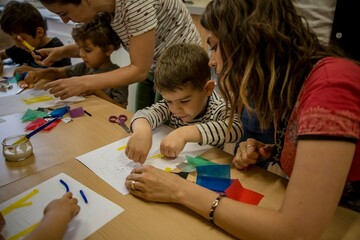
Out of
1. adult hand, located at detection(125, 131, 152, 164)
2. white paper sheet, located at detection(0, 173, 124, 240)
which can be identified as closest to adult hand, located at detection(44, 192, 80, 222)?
white paper sheet, located at detection(0, 173, 124, 240)

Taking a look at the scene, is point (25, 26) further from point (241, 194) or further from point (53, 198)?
point (241, 194)

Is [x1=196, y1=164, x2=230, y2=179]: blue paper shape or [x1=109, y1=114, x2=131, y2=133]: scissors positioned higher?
[x1=196, y1=164, x2=230, y2=179]: blue paper shape

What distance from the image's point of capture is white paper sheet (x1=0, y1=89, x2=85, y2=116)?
1.31 metres

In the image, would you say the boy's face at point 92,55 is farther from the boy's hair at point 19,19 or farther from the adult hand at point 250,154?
the adult hand at point 250,154

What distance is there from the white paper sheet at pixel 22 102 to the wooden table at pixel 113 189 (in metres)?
0.09

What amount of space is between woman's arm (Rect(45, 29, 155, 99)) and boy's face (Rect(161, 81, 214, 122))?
25cm

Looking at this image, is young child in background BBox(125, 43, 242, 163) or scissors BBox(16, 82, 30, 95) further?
scissors BBox(16, 82, 30, 95)

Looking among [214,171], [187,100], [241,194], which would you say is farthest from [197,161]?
[187,100]

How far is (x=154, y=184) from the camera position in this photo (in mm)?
727

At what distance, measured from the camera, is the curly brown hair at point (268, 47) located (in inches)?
24.6

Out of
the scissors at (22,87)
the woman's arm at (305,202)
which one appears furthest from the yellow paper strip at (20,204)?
the scissors at (22,87)

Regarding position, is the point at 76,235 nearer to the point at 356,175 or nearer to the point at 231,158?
the point at 231,158

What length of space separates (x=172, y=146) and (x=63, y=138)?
17.5 inches

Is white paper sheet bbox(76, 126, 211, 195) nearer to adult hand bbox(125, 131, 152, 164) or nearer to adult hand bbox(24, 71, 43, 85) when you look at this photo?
adult hand bbox(125, 131, 152, 164)
